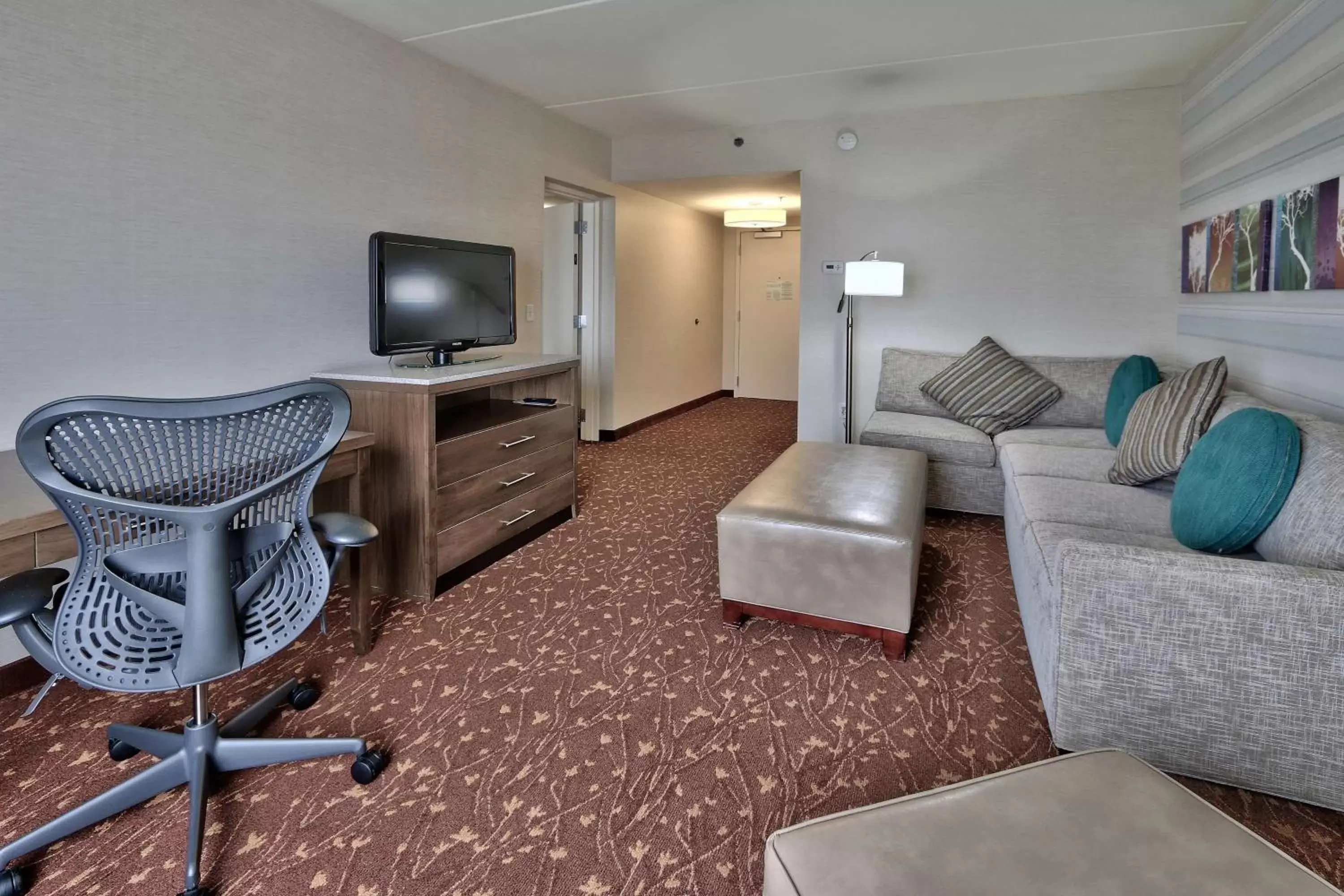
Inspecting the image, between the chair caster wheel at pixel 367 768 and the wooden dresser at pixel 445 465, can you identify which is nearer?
the chair caster wheel at pixel 367 768

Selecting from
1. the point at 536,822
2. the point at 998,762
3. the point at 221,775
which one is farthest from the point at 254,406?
the point at 998,762

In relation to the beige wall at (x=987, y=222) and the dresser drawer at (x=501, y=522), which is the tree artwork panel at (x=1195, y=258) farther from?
the dresser drawer at (x=501, y=522)

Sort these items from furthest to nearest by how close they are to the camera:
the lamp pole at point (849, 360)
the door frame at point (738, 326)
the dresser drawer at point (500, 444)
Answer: the door frame at point (738, 326) → the lamp pole at point (849, 360) → the dresser drawer at point (500, 444)

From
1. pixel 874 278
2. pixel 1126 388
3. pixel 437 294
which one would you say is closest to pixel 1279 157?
pixel 1126 388

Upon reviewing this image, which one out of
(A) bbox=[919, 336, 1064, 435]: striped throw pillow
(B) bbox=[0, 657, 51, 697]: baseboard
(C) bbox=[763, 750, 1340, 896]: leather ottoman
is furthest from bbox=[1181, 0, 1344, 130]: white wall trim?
(B) bbox=[0, 657, 51, 697]: baseboard

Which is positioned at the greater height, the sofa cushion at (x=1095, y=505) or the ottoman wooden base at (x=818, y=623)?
the sofa cushion at (x=1095, y=505)

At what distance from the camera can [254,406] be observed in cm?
149

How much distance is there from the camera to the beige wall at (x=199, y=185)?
2148 millimetres

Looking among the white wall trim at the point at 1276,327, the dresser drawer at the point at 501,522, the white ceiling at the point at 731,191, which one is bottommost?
the dresser drawer at the point at 501,522

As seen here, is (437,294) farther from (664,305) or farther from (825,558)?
(664,305)

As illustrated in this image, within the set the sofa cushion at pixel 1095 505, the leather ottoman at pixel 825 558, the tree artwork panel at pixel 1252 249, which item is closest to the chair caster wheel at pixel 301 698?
the leather ottoman at pixel 825 558

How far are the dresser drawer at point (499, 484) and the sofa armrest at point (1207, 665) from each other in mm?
2148

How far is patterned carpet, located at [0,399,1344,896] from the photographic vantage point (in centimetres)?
151

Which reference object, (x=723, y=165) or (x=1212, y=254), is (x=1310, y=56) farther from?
(x=723, y=165)
